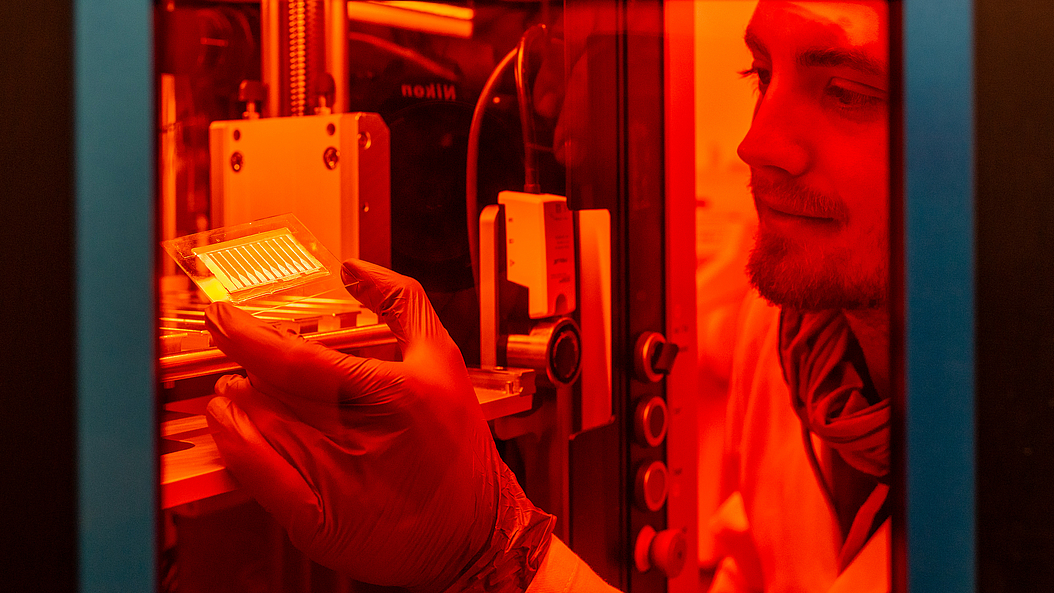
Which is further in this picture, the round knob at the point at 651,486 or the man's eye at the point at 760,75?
the round knob at the point at 651,486

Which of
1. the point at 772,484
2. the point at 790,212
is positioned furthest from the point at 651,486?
the point at 790,212

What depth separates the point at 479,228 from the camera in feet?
4.60

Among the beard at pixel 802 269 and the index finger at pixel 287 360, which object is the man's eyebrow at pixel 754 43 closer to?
the beard at pixel 802 269

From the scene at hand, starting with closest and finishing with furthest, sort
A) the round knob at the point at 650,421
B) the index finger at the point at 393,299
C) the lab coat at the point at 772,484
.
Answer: the index finger at the point at 393,299
the lab coat at the point at 772,484
the round knob at the point at 650,421

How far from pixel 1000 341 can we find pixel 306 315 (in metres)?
1.08

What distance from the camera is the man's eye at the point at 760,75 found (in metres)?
1.45

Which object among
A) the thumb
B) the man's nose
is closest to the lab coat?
the man's nose

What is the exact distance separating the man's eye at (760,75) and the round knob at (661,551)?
822 mm

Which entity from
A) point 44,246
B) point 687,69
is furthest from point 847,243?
point 44,246

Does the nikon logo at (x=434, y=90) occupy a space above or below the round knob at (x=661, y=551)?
above

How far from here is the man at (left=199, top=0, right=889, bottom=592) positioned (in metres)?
1.19

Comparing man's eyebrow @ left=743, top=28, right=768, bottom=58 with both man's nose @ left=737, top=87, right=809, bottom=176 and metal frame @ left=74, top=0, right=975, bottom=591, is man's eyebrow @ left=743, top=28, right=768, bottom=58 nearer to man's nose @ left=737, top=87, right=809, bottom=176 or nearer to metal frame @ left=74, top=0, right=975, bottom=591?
man's nose @ left=737, top=87, right=809, bottom=176

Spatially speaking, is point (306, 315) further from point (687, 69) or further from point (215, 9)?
point (687, 69)

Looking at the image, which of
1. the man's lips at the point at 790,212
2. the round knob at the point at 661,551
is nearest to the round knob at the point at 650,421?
the round knob at the point at 661,551
